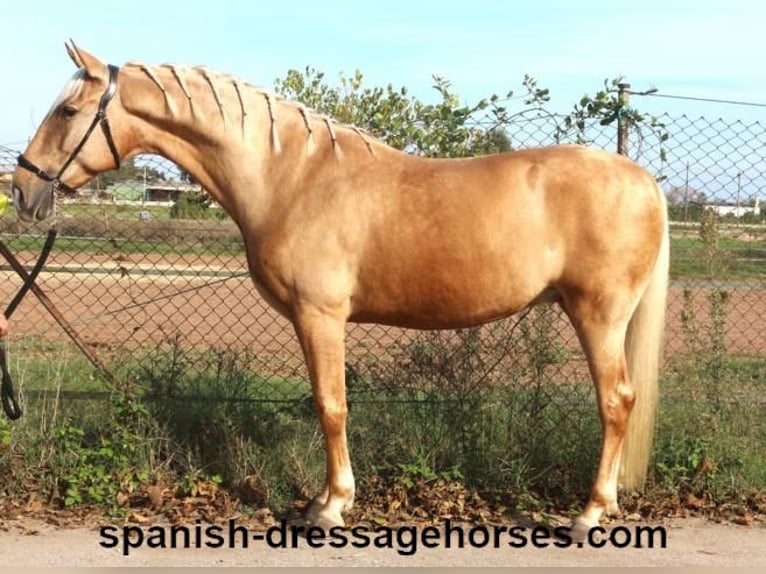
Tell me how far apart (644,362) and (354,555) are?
1.89 metres

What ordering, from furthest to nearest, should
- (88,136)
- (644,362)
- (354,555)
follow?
(644,362) → (88,136) → (354,555)

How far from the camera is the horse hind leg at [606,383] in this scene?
457cm

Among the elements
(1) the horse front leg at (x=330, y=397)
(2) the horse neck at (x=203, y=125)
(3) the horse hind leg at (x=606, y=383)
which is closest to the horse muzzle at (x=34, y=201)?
(2) the horse neck at (x=203, y=125)

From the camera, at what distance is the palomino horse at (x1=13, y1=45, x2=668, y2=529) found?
4512 millimetres

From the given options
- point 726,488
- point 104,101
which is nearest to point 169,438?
point 104,101

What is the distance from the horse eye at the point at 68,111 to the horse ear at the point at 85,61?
193mm

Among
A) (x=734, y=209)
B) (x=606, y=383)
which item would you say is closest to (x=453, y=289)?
(x=606, y=383)

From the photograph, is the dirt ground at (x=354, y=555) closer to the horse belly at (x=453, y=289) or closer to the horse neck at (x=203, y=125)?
the horse belly at (x=453, y=289)

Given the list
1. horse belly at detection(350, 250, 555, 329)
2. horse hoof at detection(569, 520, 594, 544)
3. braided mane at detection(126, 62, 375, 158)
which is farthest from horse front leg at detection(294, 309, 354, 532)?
horse hoof at detection(569, 520, 594, 544)

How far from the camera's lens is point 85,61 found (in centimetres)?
452

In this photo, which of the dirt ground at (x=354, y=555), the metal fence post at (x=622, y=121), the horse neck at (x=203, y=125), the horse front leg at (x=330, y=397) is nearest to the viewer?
the dirt ground at (x=354, y=555)

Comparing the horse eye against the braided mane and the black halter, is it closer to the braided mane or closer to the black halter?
the black halter

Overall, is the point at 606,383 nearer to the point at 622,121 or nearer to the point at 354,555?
the point at 354,555

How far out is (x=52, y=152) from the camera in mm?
4535
